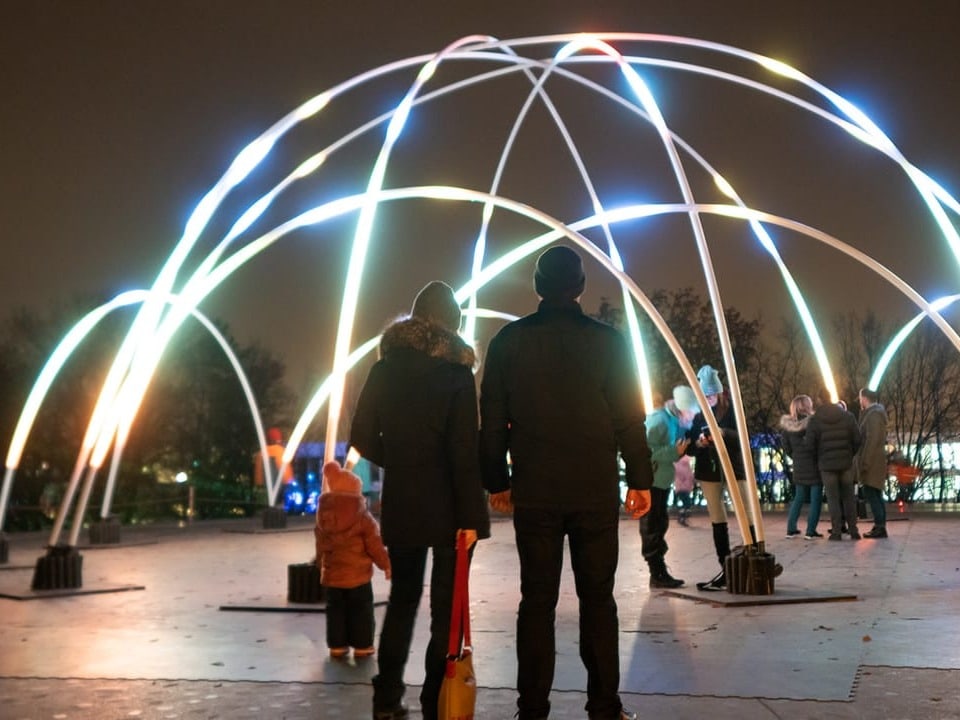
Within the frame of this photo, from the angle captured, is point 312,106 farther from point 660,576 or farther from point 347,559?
point 347,559

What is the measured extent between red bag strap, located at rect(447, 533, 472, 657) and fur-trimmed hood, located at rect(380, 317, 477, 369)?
3.29 ft

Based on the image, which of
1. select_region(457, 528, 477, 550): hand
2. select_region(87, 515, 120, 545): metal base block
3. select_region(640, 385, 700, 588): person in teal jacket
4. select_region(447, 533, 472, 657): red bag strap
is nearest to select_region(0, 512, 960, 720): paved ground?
select_region(640, 385, 700, 588): person in teal jacket

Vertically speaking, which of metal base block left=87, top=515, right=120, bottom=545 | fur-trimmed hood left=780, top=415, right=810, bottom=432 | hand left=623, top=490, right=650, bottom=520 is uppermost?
fur-trimmed hood left=780, top=415, right=810, bottom=432

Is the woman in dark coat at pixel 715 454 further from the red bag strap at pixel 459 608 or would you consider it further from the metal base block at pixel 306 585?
the red bag strap at pixel 459 608

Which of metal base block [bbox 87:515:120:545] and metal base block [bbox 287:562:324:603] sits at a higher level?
metal base block [bbox 87:515:120:545]

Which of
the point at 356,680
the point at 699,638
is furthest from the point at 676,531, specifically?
the point at 356,680

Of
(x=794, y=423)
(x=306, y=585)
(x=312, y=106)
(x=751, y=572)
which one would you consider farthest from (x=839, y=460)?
(x=306, y=585)

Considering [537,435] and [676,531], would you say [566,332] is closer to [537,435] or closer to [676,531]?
[537,435]

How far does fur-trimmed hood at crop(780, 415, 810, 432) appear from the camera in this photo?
19.2 meters

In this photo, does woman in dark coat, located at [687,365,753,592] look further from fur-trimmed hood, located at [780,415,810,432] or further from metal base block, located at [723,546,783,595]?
Result: fur-trimmed hood, located at [780,415,810,432]

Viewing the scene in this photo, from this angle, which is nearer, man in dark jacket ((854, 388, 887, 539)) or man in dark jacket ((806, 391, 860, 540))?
man in dark jacket ((806, 391, 860, 540))

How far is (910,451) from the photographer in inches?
2354

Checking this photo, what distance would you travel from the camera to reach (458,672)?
231 inches

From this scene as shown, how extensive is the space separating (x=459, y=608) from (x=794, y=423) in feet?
47.0
